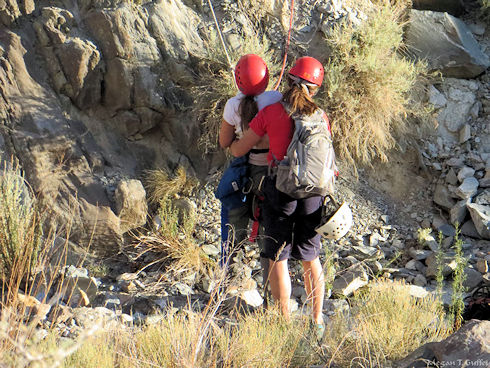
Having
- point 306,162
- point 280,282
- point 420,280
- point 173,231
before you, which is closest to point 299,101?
point 306,162

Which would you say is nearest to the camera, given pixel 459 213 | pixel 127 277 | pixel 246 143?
pixel 246 143

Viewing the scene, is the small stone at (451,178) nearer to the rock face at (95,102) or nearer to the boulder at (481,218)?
the boulder at (481,218)

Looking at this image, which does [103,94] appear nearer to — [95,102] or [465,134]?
[95,102]

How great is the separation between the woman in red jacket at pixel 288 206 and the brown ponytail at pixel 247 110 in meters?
0.13

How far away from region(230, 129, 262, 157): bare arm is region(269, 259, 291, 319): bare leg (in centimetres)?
80

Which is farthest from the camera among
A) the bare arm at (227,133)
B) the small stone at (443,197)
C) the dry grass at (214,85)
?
the small stone at (443,197)

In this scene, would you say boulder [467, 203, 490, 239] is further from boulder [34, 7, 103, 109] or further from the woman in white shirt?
boulder [34, 7, 103, 109]

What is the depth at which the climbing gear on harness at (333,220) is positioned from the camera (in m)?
3.29

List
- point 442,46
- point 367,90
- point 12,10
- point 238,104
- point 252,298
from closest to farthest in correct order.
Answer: point 238,104
point 252,298
point 12,10
point 367,90
point 442,46

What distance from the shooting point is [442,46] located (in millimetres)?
6777

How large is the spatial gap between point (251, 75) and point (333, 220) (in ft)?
3.67

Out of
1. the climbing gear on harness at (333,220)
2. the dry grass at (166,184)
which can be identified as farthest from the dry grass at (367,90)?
the climbing gear on harness at (333,220)

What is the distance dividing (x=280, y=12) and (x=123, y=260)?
366 cm

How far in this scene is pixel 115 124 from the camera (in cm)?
565
